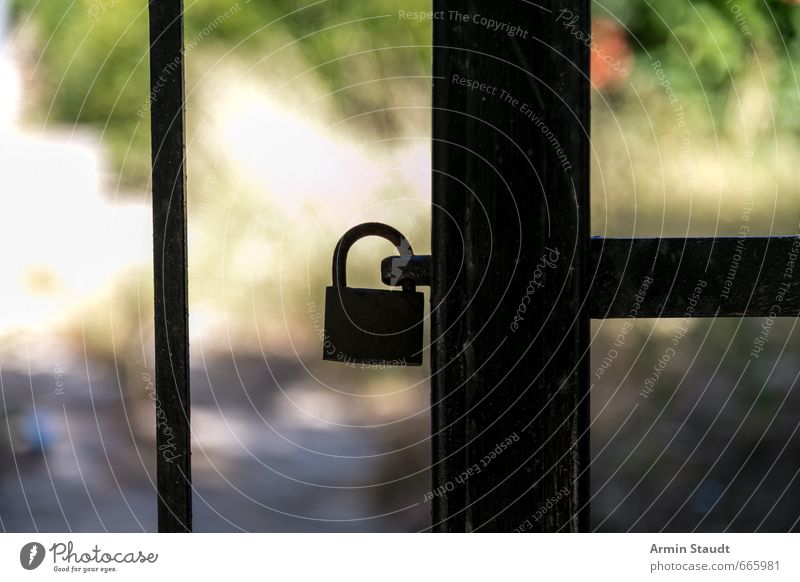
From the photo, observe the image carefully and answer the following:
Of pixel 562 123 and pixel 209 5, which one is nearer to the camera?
pixel 562 123

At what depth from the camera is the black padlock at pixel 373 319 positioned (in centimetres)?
92

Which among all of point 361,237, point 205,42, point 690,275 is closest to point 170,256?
point 361,237

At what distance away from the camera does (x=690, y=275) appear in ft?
2.65

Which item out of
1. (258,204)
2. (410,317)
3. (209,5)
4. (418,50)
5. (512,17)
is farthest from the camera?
(258,204)

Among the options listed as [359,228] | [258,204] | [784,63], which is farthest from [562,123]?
[258,204]

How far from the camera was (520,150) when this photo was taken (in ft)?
2.57

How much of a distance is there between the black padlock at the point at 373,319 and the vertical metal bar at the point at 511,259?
10 centimetres

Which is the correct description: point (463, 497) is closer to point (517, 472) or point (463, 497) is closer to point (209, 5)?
point (517, 472)

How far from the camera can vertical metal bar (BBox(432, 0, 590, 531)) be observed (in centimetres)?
78

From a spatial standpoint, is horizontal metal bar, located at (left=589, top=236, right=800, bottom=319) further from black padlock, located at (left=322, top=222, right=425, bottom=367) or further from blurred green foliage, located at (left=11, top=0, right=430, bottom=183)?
blurred green foliage, located at (left=11, top=0, right=430, bottom=183)

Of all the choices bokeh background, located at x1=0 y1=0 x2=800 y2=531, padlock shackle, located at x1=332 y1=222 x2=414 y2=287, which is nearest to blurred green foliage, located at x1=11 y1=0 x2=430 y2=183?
bokeh background, located at x1=0 y1=0 x2=800 y2=531

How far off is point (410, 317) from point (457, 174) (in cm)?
19

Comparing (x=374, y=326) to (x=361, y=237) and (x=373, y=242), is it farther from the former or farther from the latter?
(x=373, y=242)

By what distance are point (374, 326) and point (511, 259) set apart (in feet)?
0.65
